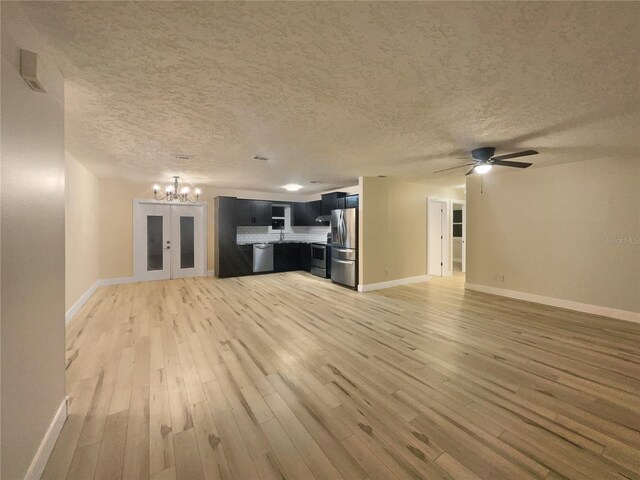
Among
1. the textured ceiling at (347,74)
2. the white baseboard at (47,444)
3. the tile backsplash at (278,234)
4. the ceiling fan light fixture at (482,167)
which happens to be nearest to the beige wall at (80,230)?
the textured ceiling at (347,74)

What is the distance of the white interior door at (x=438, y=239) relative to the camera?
689 cm

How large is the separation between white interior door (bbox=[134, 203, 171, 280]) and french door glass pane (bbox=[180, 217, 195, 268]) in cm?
Result: 31

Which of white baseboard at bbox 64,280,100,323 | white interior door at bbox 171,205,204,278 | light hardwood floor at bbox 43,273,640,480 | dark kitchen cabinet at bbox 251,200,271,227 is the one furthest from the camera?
dark kitchen cabinet at bbox 251,200,271,227

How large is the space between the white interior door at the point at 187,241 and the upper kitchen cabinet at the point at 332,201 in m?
3.46

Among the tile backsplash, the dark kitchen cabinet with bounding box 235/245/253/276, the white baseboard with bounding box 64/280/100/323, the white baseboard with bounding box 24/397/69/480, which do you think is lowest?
the white baseboard with bounding box 24/397/69/480

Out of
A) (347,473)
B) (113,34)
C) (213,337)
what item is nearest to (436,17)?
(113,34)

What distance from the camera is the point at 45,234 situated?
1.51 metres

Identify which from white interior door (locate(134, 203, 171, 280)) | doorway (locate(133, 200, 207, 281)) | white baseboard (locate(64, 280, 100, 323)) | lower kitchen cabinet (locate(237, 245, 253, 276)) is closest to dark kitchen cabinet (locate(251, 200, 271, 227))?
lower kitchen cabinet (locate(237, 245, 253, 276))

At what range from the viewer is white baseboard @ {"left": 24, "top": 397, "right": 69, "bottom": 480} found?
1287mm

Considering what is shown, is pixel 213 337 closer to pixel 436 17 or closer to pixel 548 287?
pixel 436 17

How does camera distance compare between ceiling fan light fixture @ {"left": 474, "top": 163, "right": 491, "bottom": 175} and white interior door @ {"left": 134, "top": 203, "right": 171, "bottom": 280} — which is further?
white interior door @ {"left": 134, "top": 203, "right": 171, "bottom": 280}

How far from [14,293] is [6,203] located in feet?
1.38

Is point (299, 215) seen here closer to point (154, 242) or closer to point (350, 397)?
point (154, 242)

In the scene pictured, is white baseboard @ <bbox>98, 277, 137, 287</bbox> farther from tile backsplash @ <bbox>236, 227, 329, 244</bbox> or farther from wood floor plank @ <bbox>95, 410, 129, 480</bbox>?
wood floor plank @ <bbox>95, 410, 129, 480</bbox>
